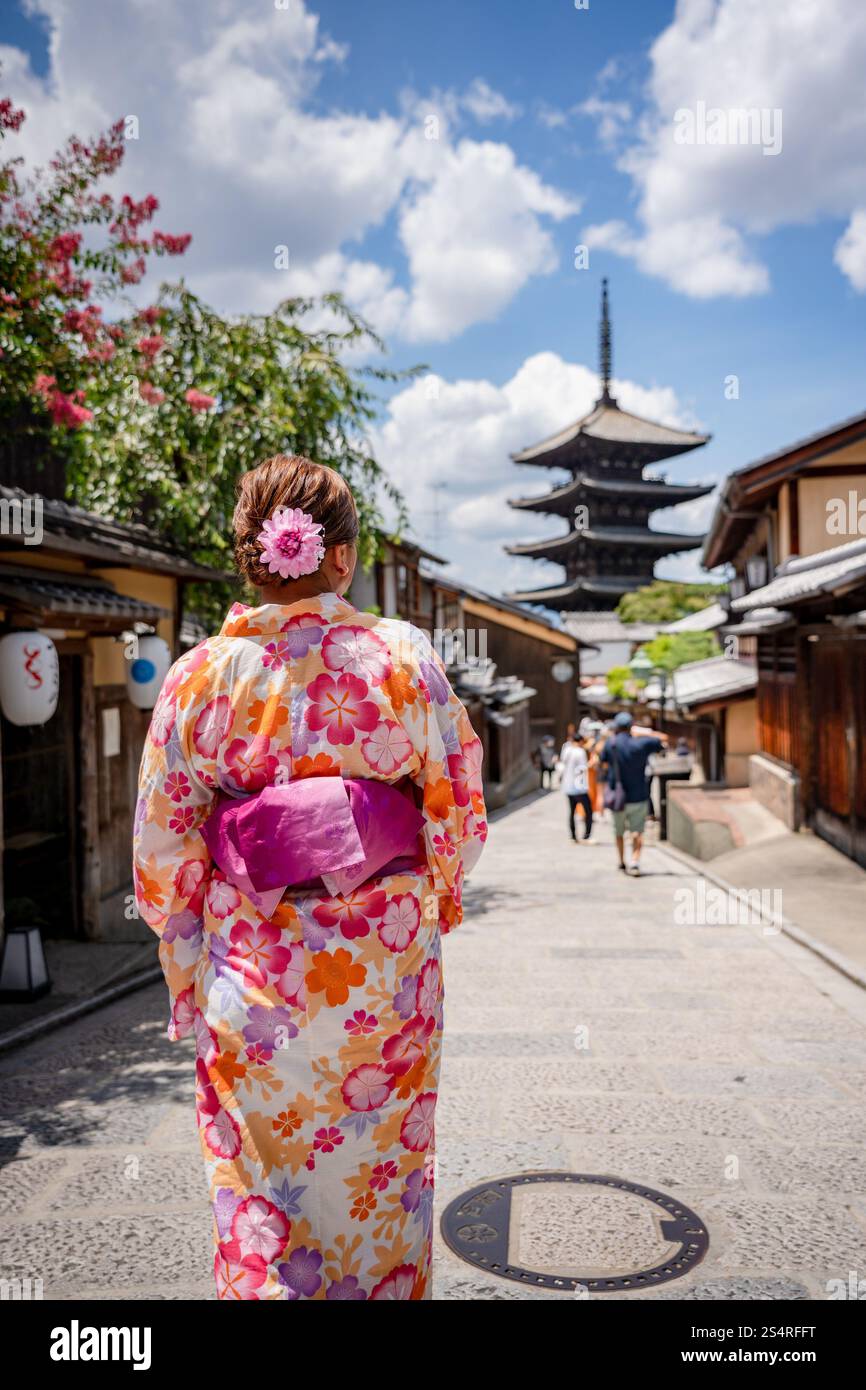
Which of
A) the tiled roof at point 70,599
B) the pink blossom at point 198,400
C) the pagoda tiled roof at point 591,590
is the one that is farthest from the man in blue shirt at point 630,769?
the pagoda tiled roof at point 591,590

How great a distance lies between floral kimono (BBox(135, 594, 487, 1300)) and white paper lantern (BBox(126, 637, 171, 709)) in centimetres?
714

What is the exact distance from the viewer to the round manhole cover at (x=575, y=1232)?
3234 millimetres

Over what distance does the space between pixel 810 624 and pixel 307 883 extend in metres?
12.6

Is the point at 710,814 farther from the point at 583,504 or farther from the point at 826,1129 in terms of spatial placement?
the point at 583,504

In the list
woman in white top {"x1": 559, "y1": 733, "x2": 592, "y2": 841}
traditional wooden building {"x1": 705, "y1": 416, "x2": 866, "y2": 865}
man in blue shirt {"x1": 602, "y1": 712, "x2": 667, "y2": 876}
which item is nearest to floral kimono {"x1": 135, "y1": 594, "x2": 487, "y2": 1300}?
traditional wooden building {"x1": 705, "y1": 416, "x2": 866, "y2": 865}

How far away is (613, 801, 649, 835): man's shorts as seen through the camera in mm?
11953

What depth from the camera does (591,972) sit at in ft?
23.8

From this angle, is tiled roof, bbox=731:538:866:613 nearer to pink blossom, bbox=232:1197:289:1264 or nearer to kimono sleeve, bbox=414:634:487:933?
kimono sleeve, bbox=414:634:487:933

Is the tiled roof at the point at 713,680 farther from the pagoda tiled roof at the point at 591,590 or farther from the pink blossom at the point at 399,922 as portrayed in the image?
the pagoda tiled roof at the point at 591,590

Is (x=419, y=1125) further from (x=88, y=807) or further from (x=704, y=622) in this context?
(x=704, y=622)

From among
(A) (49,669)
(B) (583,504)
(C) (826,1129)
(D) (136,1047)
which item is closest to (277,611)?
(C) (826,1129)

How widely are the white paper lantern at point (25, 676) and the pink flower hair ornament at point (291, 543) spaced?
4.98 m

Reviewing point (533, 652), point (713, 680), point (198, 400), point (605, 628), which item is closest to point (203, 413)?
point (198, 400)
